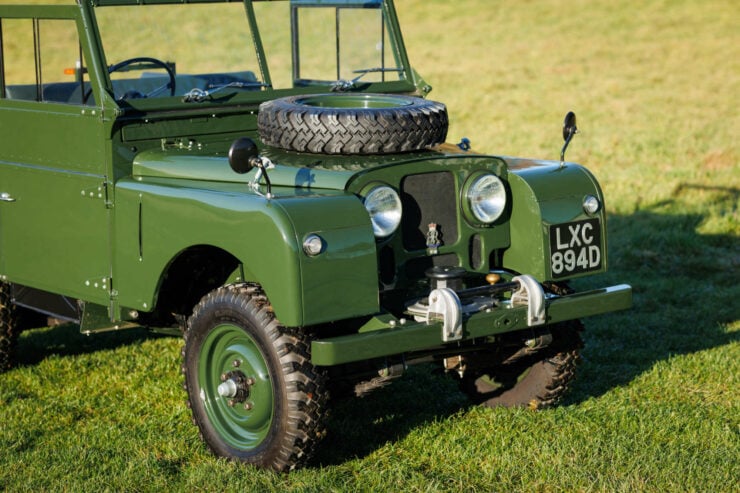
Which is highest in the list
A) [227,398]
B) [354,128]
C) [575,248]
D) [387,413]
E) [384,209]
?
[354,128]

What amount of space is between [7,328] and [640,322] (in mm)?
4108

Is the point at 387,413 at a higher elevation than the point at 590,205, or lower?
lower

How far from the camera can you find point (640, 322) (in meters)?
7.65

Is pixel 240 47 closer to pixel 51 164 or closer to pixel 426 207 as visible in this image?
pixel 51 164

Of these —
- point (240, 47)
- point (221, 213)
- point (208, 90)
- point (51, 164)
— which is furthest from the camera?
point (240, 47)

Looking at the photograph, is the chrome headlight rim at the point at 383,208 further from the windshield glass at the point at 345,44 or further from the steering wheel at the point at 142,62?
the windshield glass at the point at 345,44

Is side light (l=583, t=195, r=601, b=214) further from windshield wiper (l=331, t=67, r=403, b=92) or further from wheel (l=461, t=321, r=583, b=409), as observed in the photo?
windshield wiper (l=331, t=67, r=403, b=92)

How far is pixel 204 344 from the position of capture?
16.7 ft

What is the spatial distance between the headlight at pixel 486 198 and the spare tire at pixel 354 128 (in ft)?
1.03

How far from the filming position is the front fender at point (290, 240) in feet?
14.8

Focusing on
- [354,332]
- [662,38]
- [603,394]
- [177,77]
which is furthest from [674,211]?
[662,38]

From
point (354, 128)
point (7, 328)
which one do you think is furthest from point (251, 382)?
point (7, 328)

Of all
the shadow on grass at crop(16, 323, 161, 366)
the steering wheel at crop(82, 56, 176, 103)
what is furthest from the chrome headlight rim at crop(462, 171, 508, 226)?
the shadow on grass at crop(16, 323, 161, 366)

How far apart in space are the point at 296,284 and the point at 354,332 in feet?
1.67
